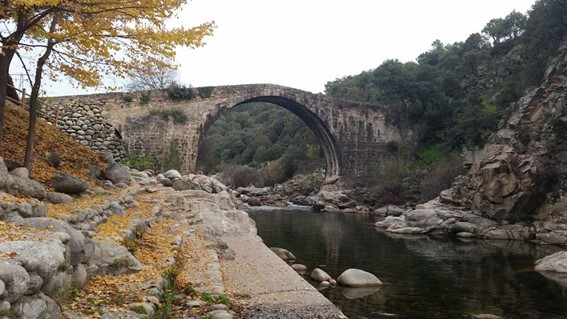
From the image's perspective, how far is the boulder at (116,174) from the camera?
41.3 feet

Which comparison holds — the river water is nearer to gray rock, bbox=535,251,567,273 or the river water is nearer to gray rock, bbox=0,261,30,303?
gray rock, bbox=535,251,567,273

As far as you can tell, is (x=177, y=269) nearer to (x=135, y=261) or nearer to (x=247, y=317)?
(x=135, y=261)

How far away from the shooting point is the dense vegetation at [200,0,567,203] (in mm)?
31750

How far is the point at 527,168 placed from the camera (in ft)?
70.8

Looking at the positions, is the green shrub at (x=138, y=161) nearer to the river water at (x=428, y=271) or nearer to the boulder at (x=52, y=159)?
the river water at (x=428, y=271)

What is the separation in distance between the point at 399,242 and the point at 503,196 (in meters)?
7.24

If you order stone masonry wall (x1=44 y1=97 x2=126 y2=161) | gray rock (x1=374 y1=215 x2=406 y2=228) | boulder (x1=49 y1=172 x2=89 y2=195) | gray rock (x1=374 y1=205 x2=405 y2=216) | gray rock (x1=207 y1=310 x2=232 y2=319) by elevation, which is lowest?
gray rock (x1=374 y1=205 x2=405 y2=216)

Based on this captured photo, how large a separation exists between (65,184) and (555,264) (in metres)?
12.4

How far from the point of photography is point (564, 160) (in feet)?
72.0

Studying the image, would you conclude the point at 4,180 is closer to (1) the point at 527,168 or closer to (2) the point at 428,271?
(2) the point at 428,271

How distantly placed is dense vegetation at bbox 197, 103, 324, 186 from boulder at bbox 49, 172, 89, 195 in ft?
108

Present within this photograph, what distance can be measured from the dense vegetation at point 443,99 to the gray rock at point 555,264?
16.9 m

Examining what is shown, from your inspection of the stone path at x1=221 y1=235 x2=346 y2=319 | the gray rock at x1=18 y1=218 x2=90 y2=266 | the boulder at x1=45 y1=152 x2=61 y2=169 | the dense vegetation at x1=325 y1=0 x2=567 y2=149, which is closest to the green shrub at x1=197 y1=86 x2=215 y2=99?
the boulder at x1=45 y1=152 x2=61 y2=169

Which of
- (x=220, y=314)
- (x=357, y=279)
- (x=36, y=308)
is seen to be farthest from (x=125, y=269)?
(x=357, y=279)
